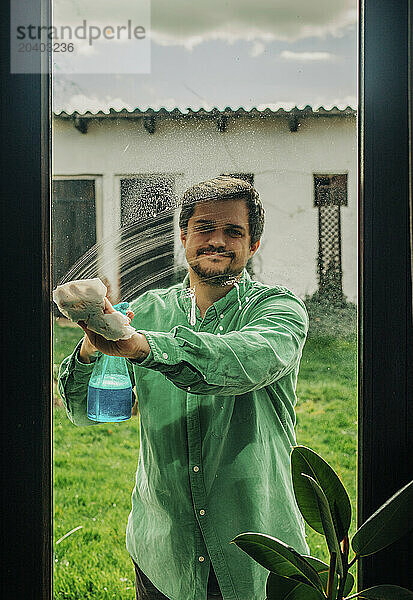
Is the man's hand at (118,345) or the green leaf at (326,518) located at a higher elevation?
the man's hand at (118,345)

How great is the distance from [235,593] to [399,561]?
35 centimetres

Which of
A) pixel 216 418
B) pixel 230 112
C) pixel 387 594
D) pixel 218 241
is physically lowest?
pixel 387 594

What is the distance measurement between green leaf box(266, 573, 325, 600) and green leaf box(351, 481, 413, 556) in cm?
11

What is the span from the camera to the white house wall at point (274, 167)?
1301 mm

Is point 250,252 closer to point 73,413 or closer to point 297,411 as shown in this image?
point 297,411

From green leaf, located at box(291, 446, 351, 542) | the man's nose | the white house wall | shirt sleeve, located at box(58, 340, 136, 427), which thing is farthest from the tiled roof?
green leaf, located at box(291, 446, 351, 542)

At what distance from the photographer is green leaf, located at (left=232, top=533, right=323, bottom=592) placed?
42.0 inches

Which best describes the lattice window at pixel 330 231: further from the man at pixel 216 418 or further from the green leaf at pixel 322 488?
the green leaf at pixel 322 488

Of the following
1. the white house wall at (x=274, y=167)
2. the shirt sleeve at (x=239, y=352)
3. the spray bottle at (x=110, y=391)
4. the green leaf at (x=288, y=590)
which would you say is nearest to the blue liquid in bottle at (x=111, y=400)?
the spray bottle at (x=110, y=391)

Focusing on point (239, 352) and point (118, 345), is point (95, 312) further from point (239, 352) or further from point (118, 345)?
point (239, 352)

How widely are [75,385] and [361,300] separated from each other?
63 cm

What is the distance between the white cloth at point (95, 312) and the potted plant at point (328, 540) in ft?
1.38

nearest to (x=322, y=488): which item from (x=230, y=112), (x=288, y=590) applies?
(x=288, y=590)

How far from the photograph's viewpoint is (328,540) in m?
1.08
